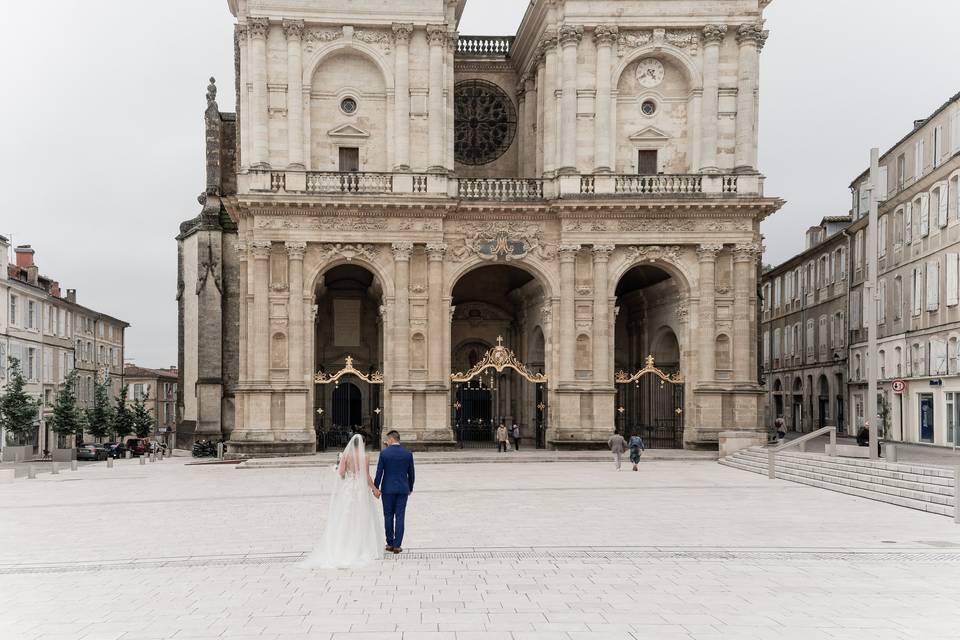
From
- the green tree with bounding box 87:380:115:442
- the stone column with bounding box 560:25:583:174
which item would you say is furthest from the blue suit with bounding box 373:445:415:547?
the green tree with bounding box 87:380:115:442

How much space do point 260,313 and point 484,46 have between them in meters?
15.8

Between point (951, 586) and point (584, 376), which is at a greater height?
point (584, 376)

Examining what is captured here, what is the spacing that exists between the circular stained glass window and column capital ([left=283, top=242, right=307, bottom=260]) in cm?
1008

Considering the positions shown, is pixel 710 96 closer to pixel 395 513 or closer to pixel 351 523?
pixel 395 513

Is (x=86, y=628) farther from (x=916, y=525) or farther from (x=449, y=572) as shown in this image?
(x=916, y=525)

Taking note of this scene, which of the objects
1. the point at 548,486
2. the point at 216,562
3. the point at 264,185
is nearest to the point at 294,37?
the point at 264,185

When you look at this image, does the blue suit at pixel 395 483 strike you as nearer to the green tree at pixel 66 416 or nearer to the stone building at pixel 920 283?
the stone building at pixel 920 283

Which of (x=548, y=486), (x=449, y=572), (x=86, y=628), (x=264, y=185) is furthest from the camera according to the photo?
(x=264, y=185)

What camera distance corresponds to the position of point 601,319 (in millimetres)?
31031

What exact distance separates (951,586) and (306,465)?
2074cm

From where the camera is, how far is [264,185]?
30547mm

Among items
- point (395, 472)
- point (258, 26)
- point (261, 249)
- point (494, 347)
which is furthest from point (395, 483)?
point (494, 347)

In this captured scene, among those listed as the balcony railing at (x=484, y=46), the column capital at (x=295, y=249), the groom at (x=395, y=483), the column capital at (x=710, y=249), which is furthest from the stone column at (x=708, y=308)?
the groom at (x=395, y=483)

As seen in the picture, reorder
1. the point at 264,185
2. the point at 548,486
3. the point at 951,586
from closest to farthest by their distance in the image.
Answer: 1. the point at 951,586
2. the point at 548,486
3. the point at 264,185
